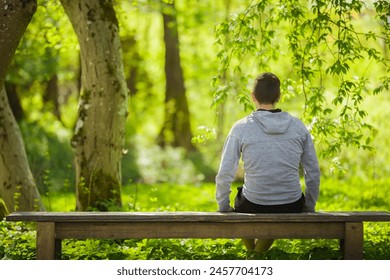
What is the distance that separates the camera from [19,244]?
21.3 ft

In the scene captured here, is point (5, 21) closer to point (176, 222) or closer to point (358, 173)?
point (176, 222)

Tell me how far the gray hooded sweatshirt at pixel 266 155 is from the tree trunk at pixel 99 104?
3.33m

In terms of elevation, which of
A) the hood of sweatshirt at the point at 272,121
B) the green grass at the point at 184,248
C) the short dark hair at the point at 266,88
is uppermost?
the short dark hair at the point at 266,88

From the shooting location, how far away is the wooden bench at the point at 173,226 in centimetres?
538

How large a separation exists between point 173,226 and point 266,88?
1.28 m

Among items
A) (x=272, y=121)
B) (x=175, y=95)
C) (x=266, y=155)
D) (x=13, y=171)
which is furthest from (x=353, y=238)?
(x=175, y=95)

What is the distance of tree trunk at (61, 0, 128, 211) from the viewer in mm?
8531

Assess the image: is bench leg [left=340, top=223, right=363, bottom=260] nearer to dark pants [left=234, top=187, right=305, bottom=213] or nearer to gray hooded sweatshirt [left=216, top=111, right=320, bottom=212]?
dark pants [left=234, top=187, right=305, bottom=213]

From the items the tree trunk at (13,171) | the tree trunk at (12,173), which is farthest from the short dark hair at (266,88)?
the tree trunk at (12,173)

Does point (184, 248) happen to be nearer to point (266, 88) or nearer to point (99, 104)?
point (266, 88)

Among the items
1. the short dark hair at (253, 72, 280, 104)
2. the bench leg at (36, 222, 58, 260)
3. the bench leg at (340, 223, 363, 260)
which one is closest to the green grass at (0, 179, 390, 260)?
the bench leg at (340, 223, 363, 260)

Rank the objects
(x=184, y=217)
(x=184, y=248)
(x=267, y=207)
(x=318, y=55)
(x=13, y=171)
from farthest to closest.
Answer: (x=13, y=171)
(x=318, y=55)
(x=184, y=248)
(x=267, y=207)
(x=184, y=217)

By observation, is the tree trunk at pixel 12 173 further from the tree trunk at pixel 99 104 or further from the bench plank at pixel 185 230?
the bench plank at pixel 185 230

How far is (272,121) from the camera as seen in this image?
5449 mm
